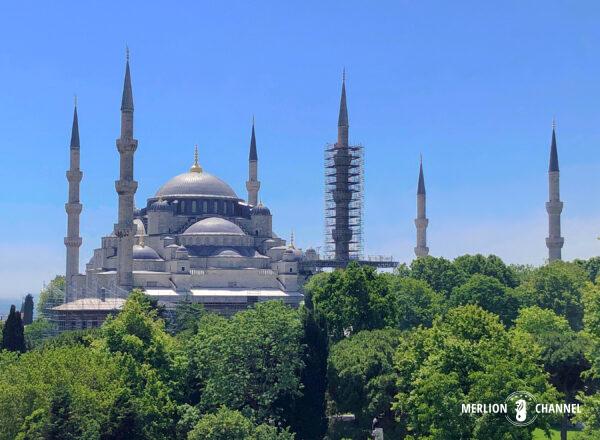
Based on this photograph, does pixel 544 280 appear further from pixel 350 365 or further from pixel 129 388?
pixel 129 388

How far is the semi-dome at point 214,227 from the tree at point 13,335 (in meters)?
40.4

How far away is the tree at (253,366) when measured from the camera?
4112cm

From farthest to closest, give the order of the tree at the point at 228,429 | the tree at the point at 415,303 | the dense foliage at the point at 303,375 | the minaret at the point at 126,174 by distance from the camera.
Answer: the minaret at the point at 126,174
the tree at the point at 415,303
the tree at the point at 228,429
the dense foliage at the point at 303,375

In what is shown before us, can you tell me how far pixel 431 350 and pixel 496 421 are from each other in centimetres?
533

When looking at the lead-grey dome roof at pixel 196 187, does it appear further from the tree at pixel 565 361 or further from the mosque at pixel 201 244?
the tree at pixel 565 361

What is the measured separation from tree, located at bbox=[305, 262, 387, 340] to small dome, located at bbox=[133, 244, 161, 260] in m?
34.5

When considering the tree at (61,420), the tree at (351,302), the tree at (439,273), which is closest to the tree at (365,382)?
the tree at (351,302)

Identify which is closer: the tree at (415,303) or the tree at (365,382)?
the tree at (365,382)

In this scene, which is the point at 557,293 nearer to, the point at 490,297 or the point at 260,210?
the point at 490,297

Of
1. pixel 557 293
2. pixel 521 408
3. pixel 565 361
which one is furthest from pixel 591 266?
pixel 521 408

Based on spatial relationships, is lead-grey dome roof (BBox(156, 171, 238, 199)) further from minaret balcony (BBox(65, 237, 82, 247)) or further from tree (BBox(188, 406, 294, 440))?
tree (BBox(188, 406, 294, 440))

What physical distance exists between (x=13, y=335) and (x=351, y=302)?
1582cm

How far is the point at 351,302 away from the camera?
54062mm

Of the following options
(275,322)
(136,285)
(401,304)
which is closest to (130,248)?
(136,285)
